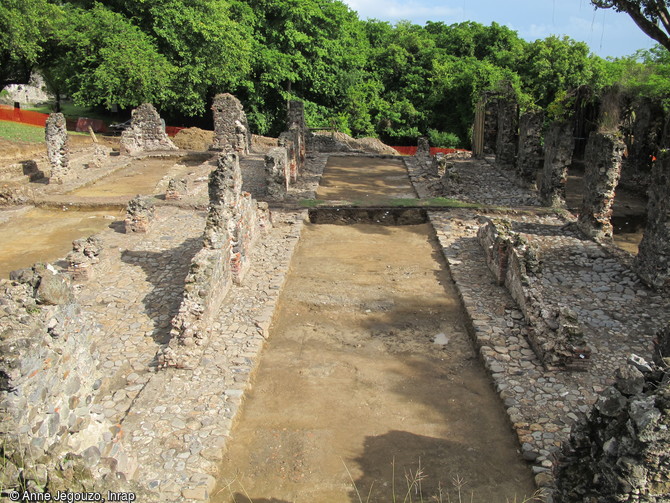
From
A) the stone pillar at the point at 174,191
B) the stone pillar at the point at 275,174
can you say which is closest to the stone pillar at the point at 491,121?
the stone pillar at the point at 275,174

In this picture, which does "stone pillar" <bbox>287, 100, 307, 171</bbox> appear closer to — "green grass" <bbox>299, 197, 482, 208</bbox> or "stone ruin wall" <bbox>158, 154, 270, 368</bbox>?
"green grass" <bbox>299, 197, 482, 208</bbox>

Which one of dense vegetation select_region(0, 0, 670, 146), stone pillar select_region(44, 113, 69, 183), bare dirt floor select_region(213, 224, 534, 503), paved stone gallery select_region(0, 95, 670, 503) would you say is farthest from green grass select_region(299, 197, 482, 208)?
stone pillar select_region(44, 113, 69, 183)

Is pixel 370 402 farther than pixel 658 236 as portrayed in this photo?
No

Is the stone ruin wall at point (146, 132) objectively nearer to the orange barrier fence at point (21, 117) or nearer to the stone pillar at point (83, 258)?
the orange barrier fence at point (21, 117)

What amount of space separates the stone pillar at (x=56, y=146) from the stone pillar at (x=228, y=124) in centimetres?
697

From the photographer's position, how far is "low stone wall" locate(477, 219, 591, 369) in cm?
712

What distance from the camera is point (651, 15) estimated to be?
15898mm

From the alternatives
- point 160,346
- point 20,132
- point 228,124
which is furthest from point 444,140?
point 160,346

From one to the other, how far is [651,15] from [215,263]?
601 inches

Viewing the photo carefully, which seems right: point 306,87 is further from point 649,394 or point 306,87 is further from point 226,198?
point 649,394

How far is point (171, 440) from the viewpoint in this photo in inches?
229

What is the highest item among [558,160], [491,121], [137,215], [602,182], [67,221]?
[491,121]

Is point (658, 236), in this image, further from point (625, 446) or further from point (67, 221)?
point (67, 221)

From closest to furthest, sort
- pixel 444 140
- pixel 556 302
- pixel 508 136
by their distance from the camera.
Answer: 1. pixel 556 302
2. pixel 508 136
3. pixel 444 140
